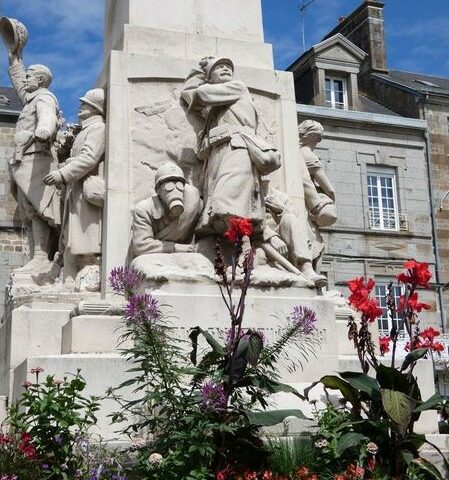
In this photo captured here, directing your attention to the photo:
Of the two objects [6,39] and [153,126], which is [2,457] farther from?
[6,39]

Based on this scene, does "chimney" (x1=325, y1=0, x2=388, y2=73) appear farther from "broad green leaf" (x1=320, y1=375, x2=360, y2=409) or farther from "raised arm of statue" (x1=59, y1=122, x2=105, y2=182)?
"broad green leaf" (x1=320, y1=375, x2=360, y2=409)

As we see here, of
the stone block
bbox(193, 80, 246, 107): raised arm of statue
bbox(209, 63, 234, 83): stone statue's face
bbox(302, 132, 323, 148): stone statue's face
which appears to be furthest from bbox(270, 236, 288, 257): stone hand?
bbox(302, 132, 323, 148): stone statue's face

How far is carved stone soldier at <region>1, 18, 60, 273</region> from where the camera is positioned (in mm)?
8750

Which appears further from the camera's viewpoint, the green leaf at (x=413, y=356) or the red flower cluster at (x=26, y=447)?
the green leaf at (x=413, y=356)

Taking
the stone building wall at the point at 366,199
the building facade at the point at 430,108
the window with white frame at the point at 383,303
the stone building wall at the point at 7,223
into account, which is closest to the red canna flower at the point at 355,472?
the stone building wall at the point at 7,223

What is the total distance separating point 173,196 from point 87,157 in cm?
102

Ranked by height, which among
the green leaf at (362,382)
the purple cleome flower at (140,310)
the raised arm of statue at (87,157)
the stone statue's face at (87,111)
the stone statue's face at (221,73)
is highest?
the stone statue's face at (221,73)

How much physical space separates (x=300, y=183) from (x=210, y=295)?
78.2 inches

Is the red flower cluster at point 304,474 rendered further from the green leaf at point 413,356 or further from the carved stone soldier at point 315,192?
the carved stone soldier at point 315,192

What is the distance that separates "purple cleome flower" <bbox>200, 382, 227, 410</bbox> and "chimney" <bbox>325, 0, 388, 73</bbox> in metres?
29.6

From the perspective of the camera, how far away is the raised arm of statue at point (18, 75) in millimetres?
9219

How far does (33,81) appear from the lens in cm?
906

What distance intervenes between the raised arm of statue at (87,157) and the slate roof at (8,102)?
1800 cm

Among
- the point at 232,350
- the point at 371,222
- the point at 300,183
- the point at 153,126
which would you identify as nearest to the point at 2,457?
the point at 232,350
